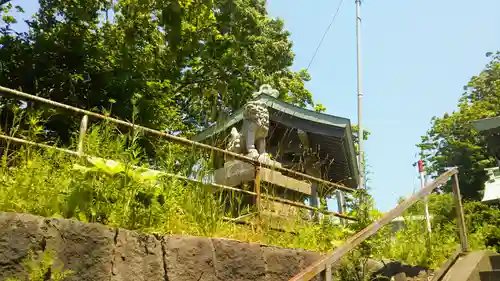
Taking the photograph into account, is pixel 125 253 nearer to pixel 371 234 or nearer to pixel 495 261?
pixel 371 234

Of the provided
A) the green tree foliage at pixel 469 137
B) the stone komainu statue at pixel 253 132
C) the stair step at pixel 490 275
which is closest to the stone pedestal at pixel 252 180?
the stone komainu statue at pixel 253 132

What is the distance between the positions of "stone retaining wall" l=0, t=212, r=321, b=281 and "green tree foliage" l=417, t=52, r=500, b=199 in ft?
73.2

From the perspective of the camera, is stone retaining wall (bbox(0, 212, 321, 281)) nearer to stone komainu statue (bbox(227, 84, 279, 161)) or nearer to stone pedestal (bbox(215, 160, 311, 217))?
stone pedestal (bbox(215, 160, 311, 217))

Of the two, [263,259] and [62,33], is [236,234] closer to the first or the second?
[263,259]

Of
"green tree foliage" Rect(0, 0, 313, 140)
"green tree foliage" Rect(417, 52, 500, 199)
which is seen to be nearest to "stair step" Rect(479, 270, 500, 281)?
"green tree foliage" Rect(0, 0, 313, 140)

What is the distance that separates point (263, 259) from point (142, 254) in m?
1.15

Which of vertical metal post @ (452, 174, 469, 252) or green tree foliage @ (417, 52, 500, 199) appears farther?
green tree foliage @ (417, 52, 500, 199)

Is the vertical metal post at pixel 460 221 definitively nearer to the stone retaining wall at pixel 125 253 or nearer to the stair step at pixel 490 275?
the stair step at pixel 490 275

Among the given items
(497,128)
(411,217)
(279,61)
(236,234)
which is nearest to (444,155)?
(279,61)

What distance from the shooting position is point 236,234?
423 cm

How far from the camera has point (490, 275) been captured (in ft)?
15.5

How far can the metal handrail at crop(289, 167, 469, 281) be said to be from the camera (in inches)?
121

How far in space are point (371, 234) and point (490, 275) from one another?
1649 millimetres

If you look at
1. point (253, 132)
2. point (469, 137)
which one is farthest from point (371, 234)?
point (469, 137)
